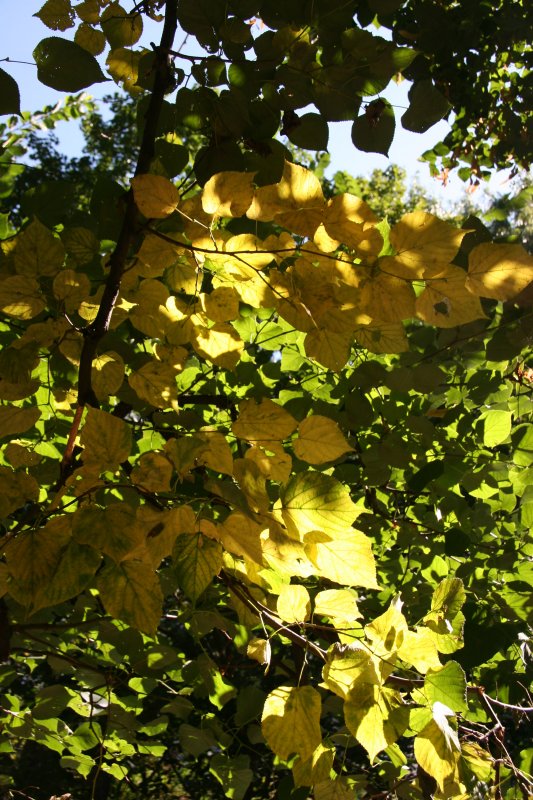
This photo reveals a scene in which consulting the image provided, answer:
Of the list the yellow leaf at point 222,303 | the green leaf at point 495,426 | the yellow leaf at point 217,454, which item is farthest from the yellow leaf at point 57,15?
the green leaf at point 495,426

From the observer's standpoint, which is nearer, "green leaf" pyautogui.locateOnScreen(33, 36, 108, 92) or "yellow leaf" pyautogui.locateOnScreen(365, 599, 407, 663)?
"yellow leaf" pyautogui.locateOnScreen(365, 599, 407, 663)

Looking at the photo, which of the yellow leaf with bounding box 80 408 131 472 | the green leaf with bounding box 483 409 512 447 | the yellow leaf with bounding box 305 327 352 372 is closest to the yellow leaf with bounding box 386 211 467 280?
the yellow leaf with bounding box 305 327 352 372

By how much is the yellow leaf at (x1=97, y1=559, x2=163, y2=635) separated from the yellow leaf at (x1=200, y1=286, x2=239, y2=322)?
1.29 feet

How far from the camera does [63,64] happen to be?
94cm

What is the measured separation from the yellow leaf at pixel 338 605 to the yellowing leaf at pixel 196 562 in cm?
20

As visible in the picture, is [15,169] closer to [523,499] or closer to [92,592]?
[92,592]

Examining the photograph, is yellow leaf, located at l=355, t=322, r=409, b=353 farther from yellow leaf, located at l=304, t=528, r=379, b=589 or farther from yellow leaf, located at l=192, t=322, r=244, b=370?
yellow leaf, located at l=304, t=528, r=379, b=589

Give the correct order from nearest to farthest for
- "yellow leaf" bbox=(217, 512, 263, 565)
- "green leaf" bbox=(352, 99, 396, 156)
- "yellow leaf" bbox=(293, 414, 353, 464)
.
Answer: "yellow leaf" bbox=(217, 512, 263, 565) → "yellow leaf" bbox=(293, 414, 353, 464) → "green leaf" bbox=(352, 99, 396, 156)

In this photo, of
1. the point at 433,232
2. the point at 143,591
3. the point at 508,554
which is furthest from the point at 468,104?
the point at 143,591

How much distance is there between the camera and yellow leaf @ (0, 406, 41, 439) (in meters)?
0.93

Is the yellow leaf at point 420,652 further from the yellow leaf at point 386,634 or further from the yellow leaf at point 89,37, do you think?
the yellow leaf at point 89,37

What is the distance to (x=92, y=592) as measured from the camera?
1865 mm

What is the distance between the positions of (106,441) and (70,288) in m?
0.33

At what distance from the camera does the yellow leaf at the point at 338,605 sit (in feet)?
2.86
